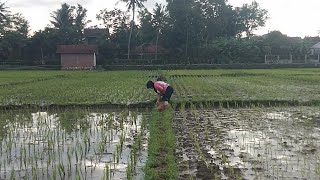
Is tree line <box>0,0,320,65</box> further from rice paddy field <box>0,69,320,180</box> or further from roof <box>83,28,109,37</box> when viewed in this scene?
rice paddy field <box>0,69,320,180</box>

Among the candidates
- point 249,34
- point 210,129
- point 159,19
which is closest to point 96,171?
point 210,129

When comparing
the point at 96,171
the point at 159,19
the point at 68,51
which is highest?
the point at 159,19

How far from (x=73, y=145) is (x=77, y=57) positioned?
34.7 meters

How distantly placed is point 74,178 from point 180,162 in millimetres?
1472

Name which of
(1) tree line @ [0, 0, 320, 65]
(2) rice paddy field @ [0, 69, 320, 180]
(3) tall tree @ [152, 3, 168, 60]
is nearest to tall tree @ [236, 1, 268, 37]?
(1) tree line @ [0, 0, 320, 65]

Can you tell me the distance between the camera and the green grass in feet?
15.4

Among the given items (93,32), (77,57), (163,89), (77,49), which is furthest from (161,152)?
(93,32)

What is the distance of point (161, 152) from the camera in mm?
5785

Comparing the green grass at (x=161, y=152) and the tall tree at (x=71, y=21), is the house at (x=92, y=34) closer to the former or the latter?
the tall tree at (x=71, y=21)

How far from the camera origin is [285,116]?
937 centimetres

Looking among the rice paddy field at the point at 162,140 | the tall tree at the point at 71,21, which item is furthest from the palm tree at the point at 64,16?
the rice paddy field at the point at 162,140

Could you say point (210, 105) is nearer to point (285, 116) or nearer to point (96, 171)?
point (285, 116)

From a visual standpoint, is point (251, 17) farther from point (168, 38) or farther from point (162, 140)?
point (162, 140)

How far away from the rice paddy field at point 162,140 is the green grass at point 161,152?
0.01 meters
